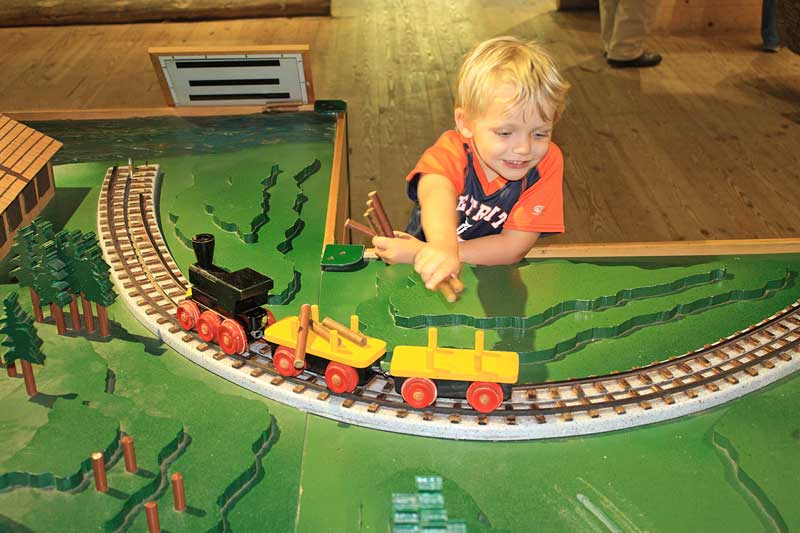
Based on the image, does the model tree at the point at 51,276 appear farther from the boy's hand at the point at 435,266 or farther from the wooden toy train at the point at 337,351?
the boy's hand at the point at 435,266

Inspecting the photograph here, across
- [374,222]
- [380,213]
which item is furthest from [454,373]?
[374,222]

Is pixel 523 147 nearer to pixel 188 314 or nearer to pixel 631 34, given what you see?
pixel 188 314

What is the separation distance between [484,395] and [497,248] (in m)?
0.72

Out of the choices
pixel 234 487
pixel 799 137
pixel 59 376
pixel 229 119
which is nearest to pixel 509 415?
pixel 234 487

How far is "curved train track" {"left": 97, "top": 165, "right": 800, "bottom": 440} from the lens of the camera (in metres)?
2.05

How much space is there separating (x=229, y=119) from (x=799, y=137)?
4.02 m

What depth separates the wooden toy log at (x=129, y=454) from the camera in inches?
73.0

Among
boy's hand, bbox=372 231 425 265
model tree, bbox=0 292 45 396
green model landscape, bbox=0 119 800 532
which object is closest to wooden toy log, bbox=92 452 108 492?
green model landscape, bbox=0 119 800 532

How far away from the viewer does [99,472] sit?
5.95 feet

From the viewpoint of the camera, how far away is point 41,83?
267 inches

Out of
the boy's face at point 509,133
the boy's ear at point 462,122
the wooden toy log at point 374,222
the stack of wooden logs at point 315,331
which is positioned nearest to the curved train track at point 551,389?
the stack of wooden logs at point 315,331

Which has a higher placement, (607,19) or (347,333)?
(347,333)

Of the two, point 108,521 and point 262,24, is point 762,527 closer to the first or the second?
point 108,521

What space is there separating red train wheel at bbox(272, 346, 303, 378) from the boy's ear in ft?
2.47
